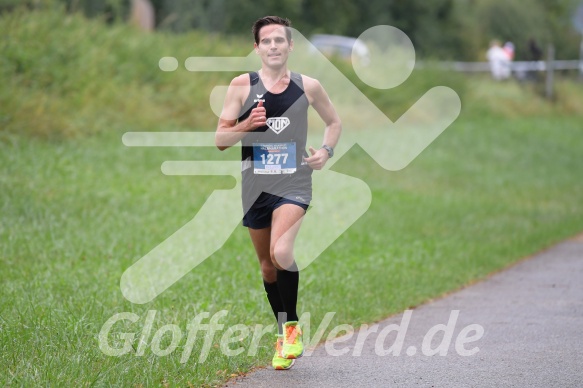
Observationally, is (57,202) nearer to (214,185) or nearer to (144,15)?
(214,185)

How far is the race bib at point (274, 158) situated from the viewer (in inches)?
279

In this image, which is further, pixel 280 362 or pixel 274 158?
pixel 274 158

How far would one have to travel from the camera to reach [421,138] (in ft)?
82.3

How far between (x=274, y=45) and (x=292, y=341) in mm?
2033

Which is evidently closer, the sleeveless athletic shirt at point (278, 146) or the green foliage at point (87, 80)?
the sleeveless athletic shirt at point (278, 146)

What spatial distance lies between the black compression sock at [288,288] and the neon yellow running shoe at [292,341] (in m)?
0.09

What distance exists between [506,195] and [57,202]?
34.6 ft

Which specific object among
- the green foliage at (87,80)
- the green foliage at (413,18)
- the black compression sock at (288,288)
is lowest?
the green foliage at (413,18)

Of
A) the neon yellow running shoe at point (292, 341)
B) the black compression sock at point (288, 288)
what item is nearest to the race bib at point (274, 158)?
the black compression sock at point (288, 288)

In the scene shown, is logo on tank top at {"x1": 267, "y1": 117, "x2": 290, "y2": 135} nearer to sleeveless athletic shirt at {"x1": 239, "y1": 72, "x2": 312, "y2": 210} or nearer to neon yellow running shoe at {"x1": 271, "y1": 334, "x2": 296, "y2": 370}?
sleeveless athletic shirt at {"x1": 239, "y1": 72, "x2": 312, "y2": 210}

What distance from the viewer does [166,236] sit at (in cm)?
1225

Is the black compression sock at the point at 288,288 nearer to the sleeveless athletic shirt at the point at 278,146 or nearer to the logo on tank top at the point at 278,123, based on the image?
the sleeveless athletic shirt at the point at 278,146

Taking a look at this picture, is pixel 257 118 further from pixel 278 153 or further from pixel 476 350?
pixel 476 350

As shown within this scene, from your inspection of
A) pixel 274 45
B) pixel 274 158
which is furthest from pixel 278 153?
pixel 274 45
